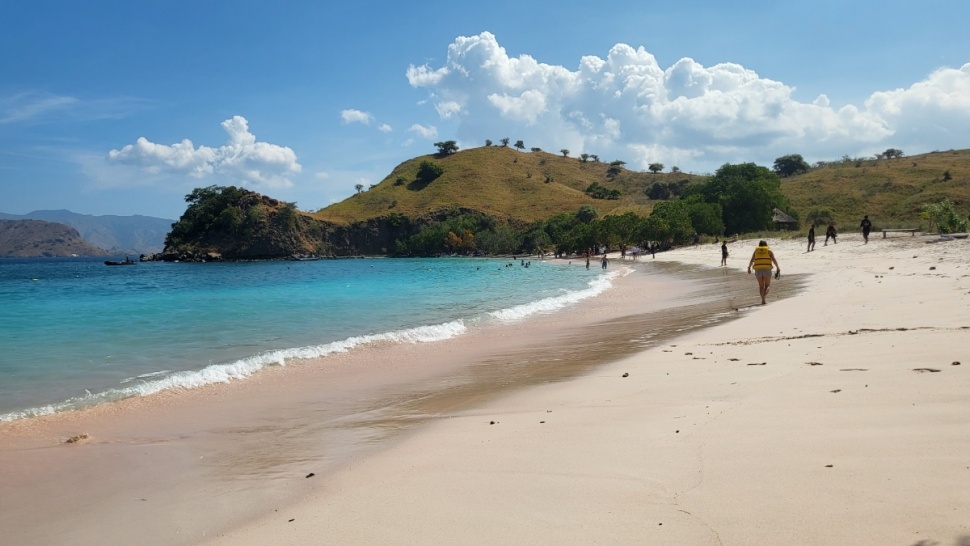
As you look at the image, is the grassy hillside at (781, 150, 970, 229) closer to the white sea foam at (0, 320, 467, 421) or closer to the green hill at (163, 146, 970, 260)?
the green hill at (163, 146, 970, 260)

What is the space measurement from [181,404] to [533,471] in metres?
6.52

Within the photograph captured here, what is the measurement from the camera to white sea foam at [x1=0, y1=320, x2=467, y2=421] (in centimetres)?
885

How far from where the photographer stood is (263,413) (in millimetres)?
8117

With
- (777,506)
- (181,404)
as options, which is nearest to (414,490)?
(777,506)

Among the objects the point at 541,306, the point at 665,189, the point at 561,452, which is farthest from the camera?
the point at 665,189

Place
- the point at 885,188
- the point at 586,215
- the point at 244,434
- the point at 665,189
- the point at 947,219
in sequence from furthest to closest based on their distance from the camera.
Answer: the point at 665,189
the point at 586,215
the point at 885,188
the point at 947,219
the point at 244,434

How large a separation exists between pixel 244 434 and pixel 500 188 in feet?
493

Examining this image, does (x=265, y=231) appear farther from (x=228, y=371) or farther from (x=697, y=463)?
(x=697, y=463)

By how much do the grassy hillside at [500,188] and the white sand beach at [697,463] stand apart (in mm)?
118123

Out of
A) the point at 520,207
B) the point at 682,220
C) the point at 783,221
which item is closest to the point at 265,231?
the point at 520,207

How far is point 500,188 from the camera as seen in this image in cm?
15538

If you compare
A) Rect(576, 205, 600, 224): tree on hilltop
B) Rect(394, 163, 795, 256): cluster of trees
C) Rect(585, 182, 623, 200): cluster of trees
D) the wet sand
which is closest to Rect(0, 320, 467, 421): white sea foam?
the wet sand

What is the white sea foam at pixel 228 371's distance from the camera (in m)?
8.85

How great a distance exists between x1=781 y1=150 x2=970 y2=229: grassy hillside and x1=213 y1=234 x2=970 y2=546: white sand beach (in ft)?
241
